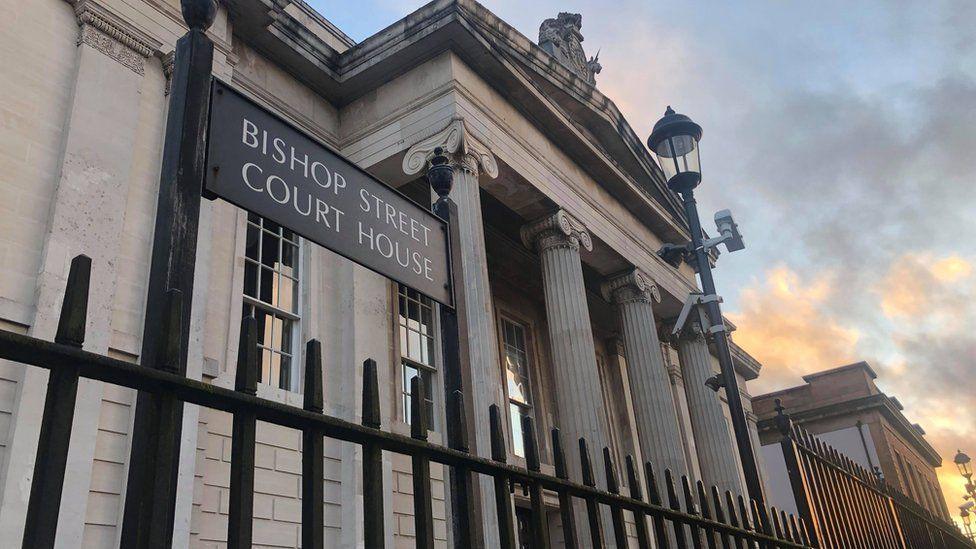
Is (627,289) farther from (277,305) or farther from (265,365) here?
(265,365)

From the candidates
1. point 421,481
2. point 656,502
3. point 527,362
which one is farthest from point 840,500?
point 527,362

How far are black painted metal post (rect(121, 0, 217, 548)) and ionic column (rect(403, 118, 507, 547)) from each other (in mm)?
6636

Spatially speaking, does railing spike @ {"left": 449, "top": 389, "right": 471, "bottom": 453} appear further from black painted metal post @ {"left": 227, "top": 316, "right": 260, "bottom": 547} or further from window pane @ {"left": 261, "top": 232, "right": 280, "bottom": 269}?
window pane @ {"left": 261, "top": 232, "right": 280, "bottom": 269}

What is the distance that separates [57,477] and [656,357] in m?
14.1

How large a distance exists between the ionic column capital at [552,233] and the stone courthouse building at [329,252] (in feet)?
0.14

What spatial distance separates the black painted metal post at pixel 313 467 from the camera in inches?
77.8

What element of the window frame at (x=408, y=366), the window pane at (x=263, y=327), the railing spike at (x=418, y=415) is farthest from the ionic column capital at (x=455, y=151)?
the railing spike at (x=418, y=415)

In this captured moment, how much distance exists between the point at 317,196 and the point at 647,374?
42.4 ft

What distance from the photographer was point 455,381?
301 cm

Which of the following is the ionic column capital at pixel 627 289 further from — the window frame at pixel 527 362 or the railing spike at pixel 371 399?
the railing spike at pixel 371 399

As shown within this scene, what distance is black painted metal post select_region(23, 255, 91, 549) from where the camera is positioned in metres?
1.48

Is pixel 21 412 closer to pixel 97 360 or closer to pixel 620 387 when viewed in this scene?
pixel 97 360

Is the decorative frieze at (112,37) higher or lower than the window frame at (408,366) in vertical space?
higher

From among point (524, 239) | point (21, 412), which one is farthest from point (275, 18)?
point (21, 412)
